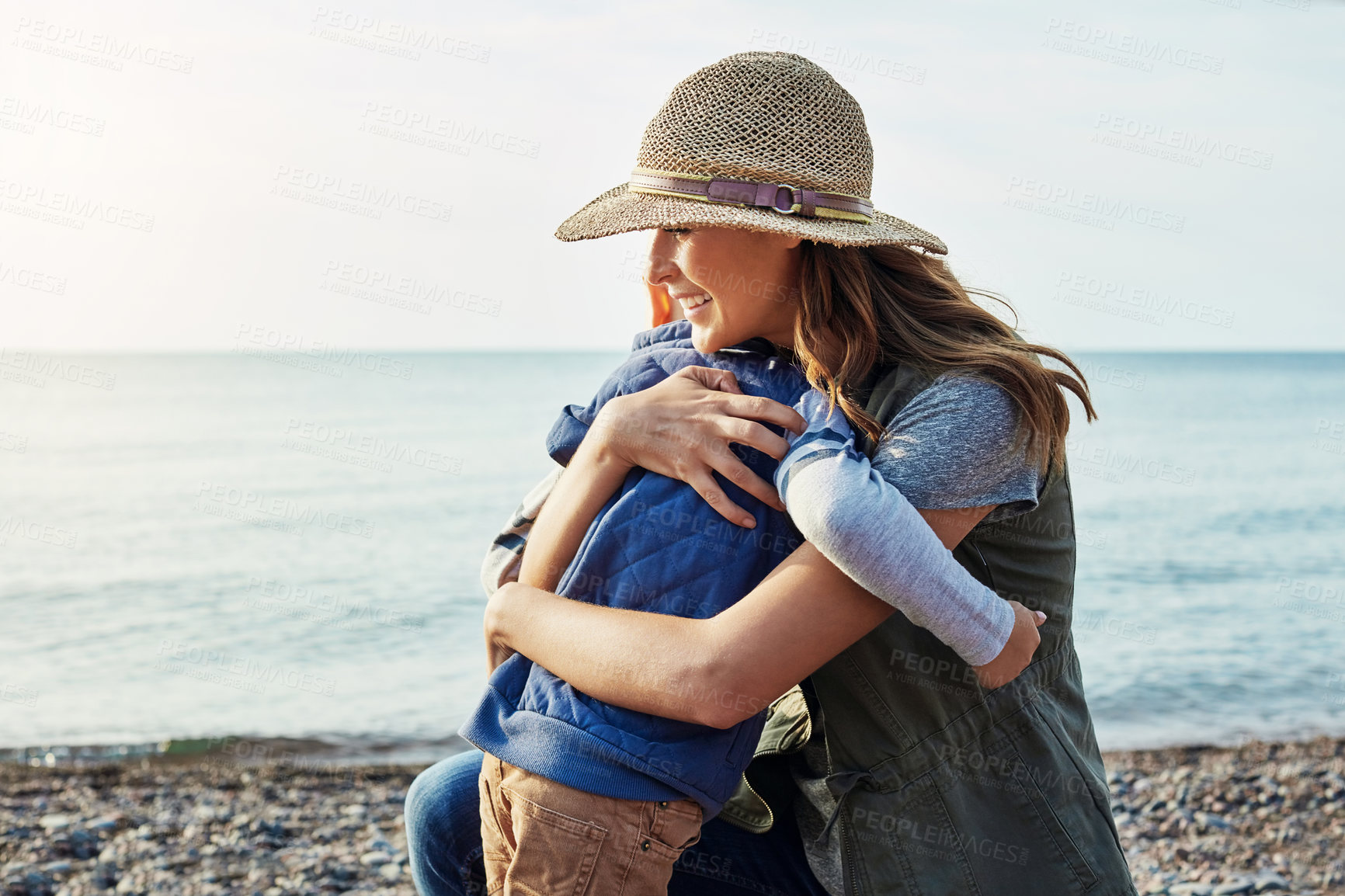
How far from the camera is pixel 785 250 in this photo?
2053 millimetres

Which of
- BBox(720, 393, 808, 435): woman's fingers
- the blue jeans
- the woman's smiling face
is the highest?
the woman's smiling face

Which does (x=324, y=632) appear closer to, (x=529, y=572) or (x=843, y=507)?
(x=529, y=572)

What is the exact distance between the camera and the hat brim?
75.0 inches

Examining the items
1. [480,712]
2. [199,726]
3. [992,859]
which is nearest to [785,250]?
[480,712]

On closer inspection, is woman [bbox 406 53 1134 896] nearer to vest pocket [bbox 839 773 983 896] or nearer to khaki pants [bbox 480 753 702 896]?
vest pocket [bbox 839 773 983 896]

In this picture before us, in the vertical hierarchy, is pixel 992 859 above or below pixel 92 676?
above

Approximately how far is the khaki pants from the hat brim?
1.01 m

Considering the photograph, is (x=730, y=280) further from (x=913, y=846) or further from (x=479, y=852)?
(x=479, y=852)

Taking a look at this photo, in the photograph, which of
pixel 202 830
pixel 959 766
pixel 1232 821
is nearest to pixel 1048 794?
pixel 959 766

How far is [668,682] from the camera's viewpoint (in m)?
1.75

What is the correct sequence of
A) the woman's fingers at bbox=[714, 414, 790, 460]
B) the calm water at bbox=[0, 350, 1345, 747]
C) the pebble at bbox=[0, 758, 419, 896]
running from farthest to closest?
the calm water at bbox=[0, 350, 1345, 747], the pebble at bbox=[0, 758, 419, 896], the woman's fingers at bbox=[714, 414, 790, 460]

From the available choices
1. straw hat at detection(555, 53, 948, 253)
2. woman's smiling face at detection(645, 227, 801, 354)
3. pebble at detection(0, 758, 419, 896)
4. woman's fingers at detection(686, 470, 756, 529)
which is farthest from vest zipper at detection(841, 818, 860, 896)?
pebble at detection(0, 758, 419, 896)

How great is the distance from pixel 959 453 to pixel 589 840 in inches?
34.3

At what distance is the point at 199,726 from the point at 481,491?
40.4 feet
